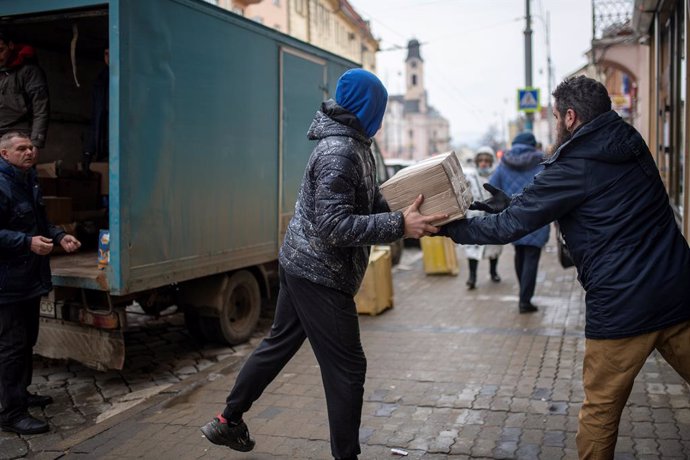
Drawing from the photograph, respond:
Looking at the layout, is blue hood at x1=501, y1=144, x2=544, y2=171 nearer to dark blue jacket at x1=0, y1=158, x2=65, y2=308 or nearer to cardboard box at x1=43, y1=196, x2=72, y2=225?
cardboard box at x1=43, y1=196, x2=72, y2=225

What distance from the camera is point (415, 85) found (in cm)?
11719

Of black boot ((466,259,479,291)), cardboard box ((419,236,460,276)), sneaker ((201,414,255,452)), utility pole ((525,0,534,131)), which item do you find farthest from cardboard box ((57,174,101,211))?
utility pole ((525,0,534,131))

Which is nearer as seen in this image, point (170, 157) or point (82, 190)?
point (170, 157)

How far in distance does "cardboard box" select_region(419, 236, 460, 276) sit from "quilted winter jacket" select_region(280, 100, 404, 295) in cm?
740

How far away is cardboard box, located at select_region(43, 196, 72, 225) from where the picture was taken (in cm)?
647

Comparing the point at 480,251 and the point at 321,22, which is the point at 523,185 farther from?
the point at 321,22

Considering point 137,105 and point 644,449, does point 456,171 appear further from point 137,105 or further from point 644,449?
point 137,105

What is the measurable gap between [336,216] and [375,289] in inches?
191

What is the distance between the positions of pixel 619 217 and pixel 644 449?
164 centimetres

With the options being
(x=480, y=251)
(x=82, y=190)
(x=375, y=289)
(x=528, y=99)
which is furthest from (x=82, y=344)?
(x=528, y=99)

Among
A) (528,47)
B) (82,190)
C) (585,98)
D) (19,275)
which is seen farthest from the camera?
(528,47)

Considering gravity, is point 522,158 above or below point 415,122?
below

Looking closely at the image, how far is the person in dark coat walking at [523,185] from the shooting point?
7.85 meters

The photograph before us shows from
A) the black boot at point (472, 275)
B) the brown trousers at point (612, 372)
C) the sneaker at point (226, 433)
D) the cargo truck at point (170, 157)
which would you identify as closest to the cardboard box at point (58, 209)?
the cargo truck at point (170, 157)
